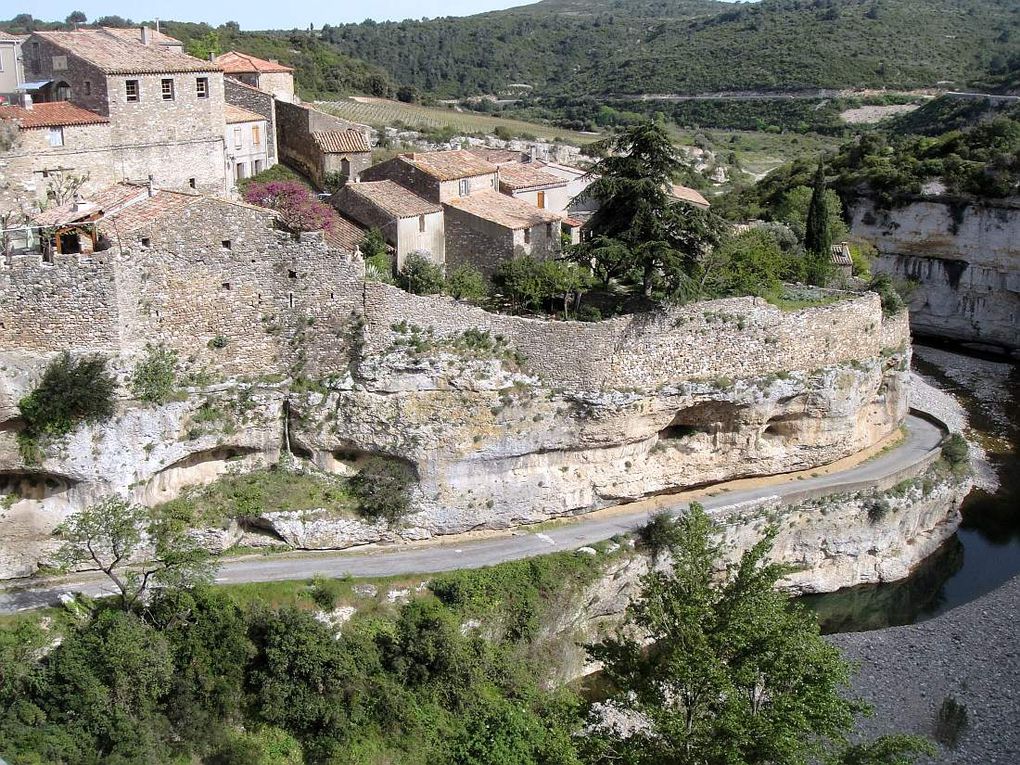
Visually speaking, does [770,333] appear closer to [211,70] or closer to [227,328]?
[227,328]

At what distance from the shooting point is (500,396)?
2812 cm

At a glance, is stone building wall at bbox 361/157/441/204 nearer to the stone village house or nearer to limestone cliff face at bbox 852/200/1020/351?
the stone village house

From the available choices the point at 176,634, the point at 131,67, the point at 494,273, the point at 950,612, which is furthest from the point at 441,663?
the point at 131,67

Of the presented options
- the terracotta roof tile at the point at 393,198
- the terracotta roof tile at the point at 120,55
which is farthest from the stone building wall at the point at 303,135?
the terracotta roof tile at the point at 120,55

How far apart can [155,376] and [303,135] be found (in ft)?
45.9

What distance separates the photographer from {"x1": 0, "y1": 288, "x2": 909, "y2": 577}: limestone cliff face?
25062 millimetres

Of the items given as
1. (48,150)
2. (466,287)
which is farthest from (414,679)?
(48,150)

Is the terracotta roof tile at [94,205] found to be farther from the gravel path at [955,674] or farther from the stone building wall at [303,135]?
the gravel path at [955,674]

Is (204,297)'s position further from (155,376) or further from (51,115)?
(51,115)

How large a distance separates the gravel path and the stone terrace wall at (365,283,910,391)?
8.19 meters

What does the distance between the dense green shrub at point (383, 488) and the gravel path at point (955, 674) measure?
40.4 feet

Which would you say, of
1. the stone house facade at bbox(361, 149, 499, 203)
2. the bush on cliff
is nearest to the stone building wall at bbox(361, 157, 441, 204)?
the stone house facade at bbox(361, 149, 499, 203)

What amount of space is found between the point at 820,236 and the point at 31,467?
3002 centimetres

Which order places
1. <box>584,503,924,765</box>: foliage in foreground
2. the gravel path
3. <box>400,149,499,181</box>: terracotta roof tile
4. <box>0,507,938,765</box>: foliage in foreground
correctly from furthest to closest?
1. <box>400,149,499,181</box>: terracotta roof tile
2. the gravel path
3. <box>0,507,938,765</box>: foliage in foreground
4. <box>584,503,924,765</box>: foliage in foreground
